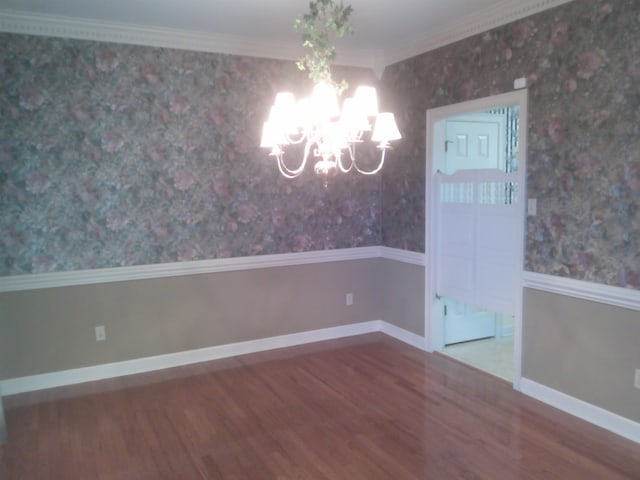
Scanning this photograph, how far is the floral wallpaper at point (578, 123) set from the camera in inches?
111

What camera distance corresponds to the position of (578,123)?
3084 millimetres

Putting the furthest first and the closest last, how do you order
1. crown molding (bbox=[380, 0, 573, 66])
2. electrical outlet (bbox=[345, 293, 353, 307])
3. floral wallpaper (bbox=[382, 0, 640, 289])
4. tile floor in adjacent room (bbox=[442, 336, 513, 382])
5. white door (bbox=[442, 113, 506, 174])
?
electrical outlet (bbox=[345, 293, 353, 307]), white door (bbox=[442, 113, 506, 174]), tile floor in adjacent room (bbox=[442, 336, 513, 382]), crown molding (bbox=[380, 0, 573, 66]), floral wallpaper (bbox=[382, 0, 640, 289])

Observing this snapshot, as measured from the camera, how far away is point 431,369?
4098 millimetres

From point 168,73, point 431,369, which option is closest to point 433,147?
point 431,369

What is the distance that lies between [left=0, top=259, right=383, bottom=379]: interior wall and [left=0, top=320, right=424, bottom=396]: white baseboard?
47 millimetres

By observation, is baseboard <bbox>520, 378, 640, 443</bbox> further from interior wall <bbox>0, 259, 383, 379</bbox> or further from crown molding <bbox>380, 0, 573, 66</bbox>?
crown molding <bbox>380, 0, 573, 66</bbox>

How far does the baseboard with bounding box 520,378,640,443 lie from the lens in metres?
2.93

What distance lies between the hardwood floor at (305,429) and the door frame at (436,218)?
1.22 feet

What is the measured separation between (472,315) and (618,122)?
7.77ft

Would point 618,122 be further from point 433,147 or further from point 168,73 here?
point 168,73

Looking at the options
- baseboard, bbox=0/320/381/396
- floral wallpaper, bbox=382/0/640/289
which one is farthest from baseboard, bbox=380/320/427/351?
floral wallpaper, bbox=382/0/640/289

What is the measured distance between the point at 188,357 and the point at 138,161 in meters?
1.74

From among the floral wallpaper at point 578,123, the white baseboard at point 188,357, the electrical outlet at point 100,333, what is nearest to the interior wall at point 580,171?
the floral wallpaper at point 578,123

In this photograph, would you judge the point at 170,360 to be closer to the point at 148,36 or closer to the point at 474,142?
the point at 148,36
